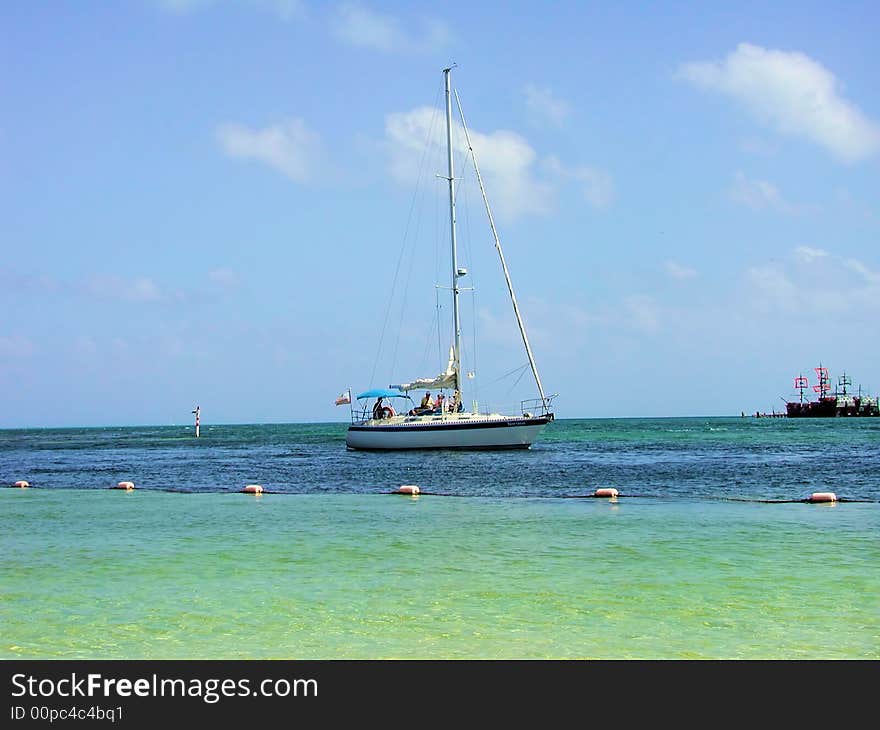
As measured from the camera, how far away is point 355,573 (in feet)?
49.8

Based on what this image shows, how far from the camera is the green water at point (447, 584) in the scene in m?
10.4

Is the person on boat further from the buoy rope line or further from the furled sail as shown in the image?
the buoy rope line

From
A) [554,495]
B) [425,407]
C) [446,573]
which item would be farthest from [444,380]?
[446,573]

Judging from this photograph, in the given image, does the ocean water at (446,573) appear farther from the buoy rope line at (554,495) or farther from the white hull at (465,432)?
the white hull at (465,432)

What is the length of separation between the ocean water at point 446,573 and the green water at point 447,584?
50 millimetres

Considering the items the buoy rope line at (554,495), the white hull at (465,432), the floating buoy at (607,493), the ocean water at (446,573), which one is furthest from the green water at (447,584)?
the white hull at (465,432)

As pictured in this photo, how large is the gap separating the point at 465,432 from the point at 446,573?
39423 mm

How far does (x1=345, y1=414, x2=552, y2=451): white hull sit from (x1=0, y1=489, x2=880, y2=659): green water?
96.4 feet

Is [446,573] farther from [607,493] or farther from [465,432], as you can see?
[465,432]

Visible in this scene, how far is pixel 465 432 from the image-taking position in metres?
54.5

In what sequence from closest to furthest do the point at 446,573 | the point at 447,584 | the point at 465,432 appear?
the point at 447,584, the point at 446,573, the point at 465,432

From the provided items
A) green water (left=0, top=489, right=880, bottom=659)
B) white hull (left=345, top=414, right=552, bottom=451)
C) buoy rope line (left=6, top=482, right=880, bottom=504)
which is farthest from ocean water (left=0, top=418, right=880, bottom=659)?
white hull (left=345, top=414, right=552, bottom=451)

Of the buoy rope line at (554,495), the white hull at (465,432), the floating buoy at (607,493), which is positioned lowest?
the buoy rope line at (554,495)
